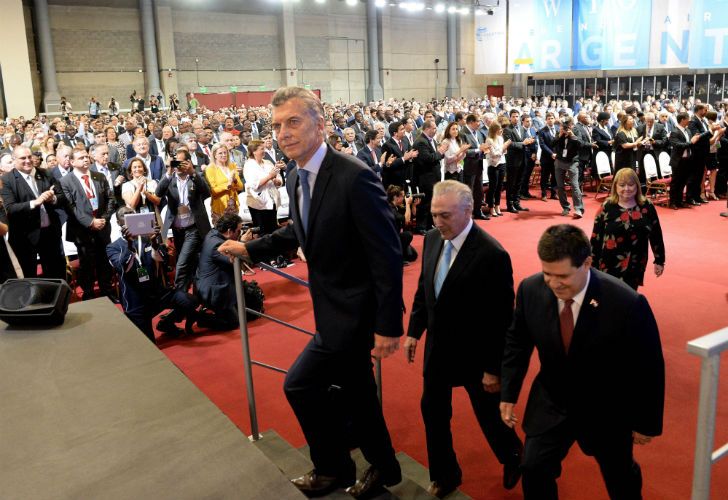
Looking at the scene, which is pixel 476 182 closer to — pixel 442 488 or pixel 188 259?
pixel 188 259

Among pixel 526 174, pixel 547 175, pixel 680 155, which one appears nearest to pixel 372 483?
pixel 680 155

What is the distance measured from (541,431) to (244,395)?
8.57 feet

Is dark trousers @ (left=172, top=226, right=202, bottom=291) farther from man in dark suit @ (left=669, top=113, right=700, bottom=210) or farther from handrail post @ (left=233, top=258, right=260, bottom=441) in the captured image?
man in dark suit @ (left=669, top=113, right=700, bottom=210)

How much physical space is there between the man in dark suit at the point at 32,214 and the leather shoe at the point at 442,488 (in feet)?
15.3

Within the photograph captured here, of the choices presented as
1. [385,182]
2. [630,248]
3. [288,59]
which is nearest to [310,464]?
[630,248]

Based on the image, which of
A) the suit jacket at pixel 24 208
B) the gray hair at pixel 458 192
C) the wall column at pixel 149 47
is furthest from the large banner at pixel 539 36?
the gray hair at pixel 458 192

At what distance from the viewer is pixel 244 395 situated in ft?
14.5

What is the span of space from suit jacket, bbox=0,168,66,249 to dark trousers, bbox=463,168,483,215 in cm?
599

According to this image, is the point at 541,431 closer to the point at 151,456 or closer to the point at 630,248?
the point at 151,456

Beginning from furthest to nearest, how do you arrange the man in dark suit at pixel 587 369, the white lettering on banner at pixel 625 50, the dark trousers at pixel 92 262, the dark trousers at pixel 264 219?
the white lettering on banner at pixel 625 50 → the dark trousers at pixel 264 219 → the dark trousers at pixel 92 262 → the man in dark suit at pixel 587 369

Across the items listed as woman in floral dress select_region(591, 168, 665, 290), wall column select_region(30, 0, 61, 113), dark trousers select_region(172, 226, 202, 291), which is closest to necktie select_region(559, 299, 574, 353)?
woman in floral dress select_region(591, 168, 665, 290)

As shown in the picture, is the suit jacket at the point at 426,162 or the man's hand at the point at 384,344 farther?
the suit jacket at the point at 426,162

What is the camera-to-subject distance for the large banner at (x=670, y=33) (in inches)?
827

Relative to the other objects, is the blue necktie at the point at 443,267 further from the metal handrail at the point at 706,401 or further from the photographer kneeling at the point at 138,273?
the photographer kneeling at the point at 138,273
